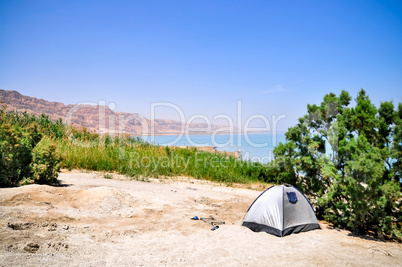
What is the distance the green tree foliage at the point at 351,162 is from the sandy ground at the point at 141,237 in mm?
640

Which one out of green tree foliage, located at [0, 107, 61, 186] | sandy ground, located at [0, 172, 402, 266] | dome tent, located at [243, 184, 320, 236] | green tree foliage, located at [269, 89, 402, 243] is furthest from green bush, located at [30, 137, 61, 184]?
green tree foliage, located at [269, 89, 402, 243]

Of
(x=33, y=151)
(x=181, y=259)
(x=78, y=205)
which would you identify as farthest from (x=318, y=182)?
(x=33, y=151)

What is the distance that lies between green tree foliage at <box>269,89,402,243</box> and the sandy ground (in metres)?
0.64

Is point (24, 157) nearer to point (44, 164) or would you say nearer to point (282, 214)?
point (44, 164)

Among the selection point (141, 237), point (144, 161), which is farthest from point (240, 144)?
point (141, 237)

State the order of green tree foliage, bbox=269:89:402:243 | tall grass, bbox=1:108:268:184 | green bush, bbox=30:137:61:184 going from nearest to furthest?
green tree foliage, bbox=269:89:402:243 → green bush, bbox=30:137:61:184 → tall grass, bbox=1:108:268:184

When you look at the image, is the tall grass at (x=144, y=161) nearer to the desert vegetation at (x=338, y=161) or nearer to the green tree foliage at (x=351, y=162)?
the desert vegetation at (x=338, y=161)

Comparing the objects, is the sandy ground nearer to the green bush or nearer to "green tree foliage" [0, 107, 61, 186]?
the green bush

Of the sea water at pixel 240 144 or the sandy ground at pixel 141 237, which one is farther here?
the sea water at pixel 240 144

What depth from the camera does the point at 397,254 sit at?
237 inches

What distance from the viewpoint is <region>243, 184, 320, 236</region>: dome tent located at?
7.55 metres

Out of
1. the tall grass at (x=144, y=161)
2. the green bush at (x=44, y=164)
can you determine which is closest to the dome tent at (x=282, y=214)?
the green bush at (x=44, y=164)

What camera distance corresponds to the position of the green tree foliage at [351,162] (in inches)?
280

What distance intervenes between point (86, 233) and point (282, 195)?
5.11 m
